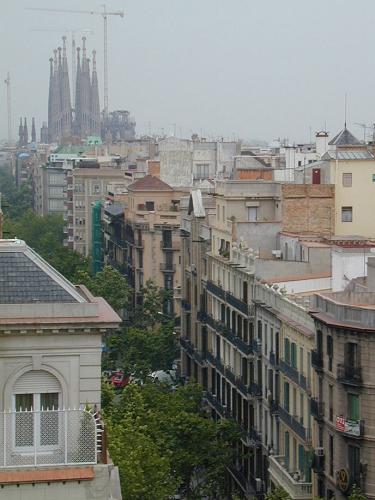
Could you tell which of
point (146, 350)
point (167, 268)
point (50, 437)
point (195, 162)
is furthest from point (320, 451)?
point (195, 162)

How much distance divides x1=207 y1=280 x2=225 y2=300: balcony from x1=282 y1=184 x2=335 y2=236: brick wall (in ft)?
14.0

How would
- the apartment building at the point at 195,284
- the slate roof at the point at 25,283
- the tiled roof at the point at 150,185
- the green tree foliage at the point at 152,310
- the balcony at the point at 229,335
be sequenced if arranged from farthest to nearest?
the tiled roof at the point at 150,185
the green tree foliage at the point at 152,310
the apartment building at the point at 195,284
the balcony at the point at 229,335
the slate roof at the point at 25,283

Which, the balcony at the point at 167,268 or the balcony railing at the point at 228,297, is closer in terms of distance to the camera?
the balcony railing at the point at 228,297

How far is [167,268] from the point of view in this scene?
98.0 metres

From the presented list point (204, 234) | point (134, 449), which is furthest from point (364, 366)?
point (204, 234)

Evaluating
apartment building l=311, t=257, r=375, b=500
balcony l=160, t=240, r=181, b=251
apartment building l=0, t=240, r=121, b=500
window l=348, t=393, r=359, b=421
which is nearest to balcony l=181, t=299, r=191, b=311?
balcony l=160, t=240, r=181, b=251

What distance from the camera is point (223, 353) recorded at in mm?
66812

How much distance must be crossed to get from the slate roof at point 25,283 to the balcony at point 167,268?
7127 centimetres

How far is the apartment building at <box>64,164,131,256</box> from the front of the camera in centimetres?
15475

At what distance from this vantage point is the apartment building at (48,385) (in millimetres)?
23719

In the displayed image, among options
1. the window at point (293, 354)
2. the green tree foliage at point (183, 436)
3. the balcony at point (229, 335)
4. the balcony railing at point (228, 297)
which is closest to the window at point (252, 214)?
the balcony railing at point (228, 297)

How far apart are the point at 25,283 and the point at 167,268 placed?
72.5m

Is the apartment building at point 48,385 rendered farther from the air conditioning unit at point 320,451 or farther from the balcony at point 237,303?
the balcony at point 237,303

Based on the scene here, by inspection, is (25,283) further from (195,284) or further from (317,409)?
(195,284)
